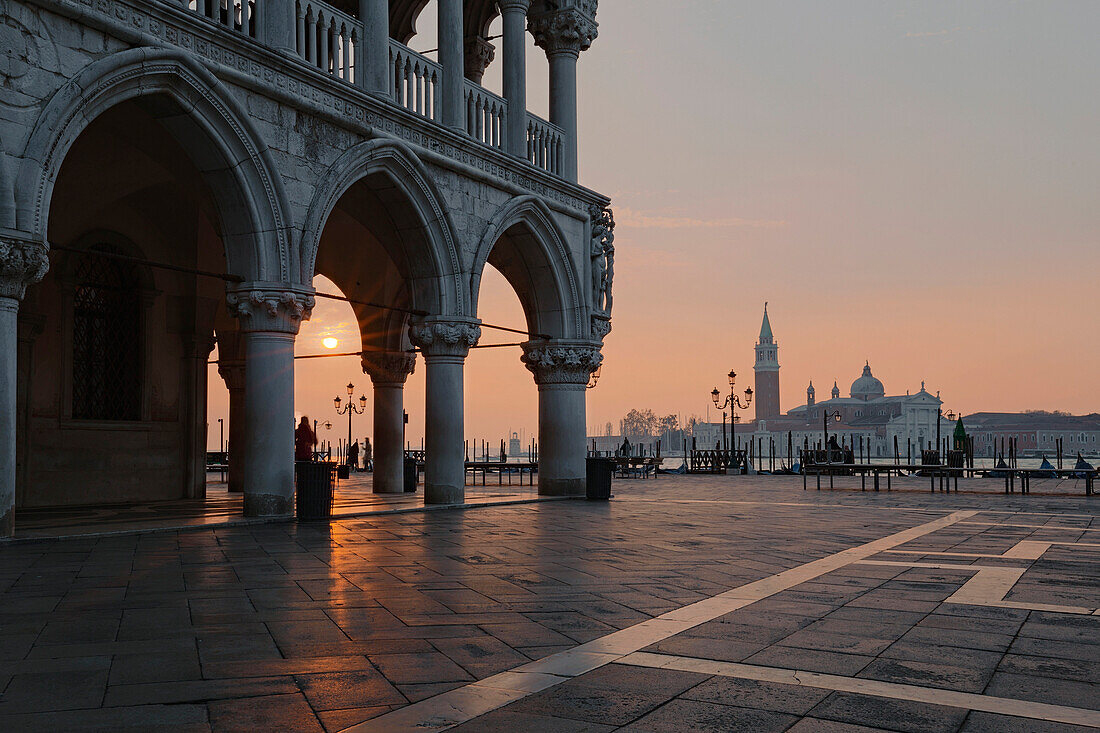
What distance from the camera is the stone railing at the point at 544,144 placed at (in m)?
16.2

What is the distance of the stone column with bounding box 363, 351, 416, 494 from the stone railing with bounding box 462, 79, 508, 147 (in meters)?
4.67

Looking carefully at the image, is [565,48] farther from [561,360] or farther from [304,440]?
[304,440]

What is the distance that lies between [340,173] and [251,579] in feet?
21.4

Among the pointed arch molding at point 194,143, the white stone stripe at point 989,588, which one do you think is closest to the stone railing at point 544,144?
the pointed arch molding at point 194,143

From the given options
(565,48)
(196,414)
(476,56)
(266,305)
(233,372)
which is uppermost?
(476,56)

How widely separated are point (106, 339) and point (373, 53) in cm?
584

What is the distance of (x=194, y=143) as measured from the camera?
10.6 metres

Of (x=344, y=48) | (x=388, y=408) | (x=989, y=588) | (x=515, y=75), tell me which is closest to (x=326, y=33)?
(x=344, y=48)

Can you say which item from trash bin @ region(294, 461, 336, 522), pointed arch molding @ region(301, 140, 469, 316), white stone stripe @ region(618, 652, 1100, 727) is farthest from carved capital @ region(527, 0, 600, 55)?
white stone stripe @ region(618, 652, 1100, 727)

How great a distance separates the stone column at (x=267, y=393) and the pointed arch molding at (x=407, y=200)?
0.58 meters

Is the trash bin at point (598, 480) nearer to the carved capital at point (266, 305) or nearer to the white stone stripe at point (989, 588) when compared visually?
the carved capital at point (266, 305)

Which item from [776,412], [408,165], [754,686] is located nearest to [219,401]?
[408,165]

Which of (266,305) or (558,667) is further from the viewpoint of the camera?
(266,305)

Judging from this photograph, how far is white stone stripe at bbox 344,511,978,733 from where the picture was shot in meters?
3.35
